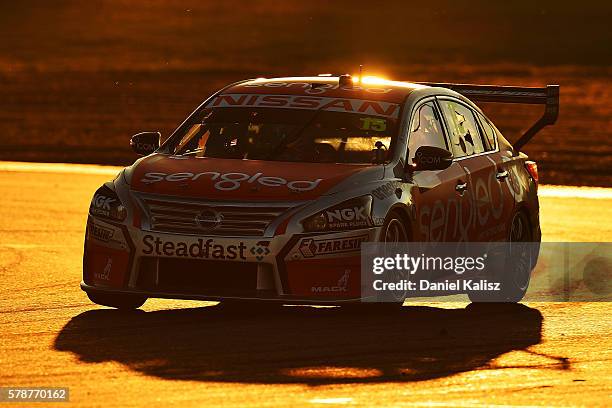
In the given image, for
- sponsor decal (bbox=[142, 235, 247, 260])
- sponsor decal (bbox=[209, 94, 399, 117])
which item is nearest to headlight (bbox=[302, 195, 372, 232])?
sponsor decal (bbox=[142, 235, 247, 260])

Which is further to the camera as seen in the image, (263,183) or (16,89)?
(16,89)

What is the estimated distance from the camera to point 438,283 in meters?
13.3

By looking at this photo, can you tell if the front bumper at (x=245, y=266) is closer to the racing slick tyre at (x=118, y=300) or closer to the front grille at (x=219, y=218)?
the front grille at (x=219, y=218)

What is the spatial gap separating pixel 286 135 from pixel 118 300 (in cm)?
158

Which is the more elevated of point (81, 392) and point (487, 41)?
point (487, 41)

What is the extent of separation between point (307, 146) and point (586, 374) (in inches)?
129

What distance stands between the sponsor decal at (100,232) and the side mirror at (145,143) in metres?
1.07

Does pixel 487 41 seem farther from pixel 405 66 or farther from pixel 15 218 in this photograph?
pixel 15 218

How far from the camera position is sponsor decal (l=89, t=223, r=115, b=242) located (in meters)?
12.4

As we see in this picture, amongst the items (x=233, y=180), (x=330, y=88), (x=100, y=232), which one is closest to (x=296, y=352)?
(x=233, y=180)

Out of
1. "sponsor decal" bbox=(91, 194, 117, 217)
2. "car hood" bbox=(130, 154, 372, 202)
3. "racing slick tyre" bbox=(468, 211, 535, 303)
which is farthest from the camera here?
"racing slick tyre" bbox=(468, 211, 535, 303)

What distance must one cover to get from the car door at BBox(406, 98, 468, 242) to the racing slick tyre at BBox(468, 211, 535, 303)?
26.8 inches

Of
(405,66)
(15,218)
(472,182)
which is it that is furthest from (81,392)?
(405,66)

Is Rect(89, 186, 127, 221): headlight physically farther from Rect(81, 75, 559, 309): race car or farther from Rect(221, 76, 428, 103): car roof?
Rect(221, 76, 428, 103): car roof
